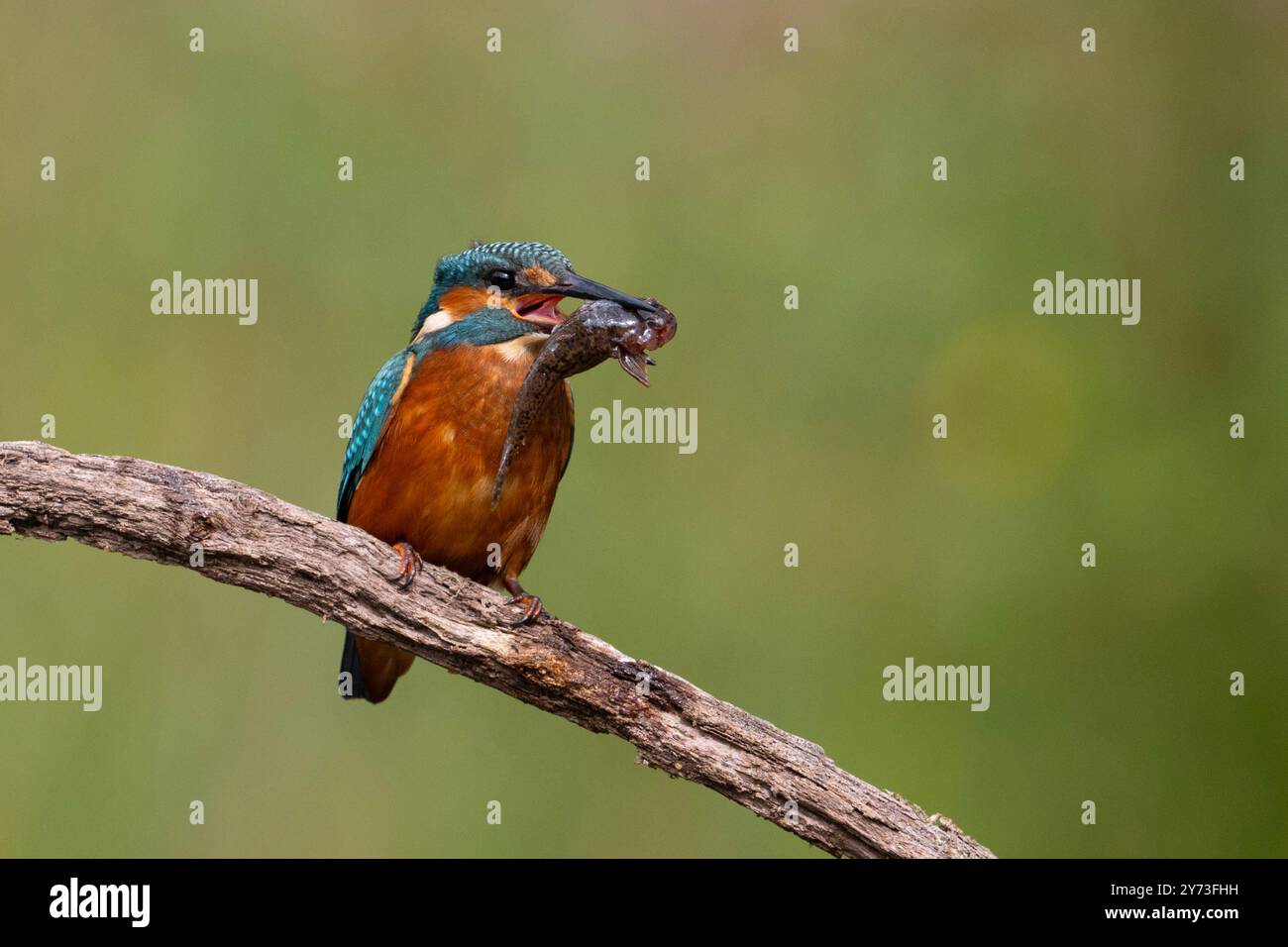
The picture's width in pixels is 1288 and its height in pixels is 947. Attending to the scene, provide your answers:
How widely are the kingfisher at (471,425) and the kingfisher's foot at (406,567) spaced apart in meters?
0.06

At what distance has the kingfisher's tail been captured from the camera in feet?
11.7

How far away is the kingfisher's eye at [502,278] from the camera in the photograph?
3.43 m

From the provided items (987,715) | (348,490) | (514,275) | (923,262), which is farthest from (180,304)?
(987,715)

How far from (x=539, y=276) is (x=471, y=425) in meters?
0.42

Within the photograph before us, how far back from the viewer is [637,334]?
10.0 feet

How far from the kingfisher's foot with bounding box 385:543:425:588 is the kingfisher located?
0.06 metres

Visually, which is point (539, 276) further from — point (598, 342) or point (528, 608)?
point (528, 608)

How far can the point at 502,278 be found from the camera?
11.3ft

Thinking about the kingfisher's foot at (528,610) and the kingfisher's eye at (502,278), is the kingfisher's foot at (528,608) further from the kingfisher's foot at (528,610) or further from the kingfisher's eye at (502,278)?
the kingfisher's eye at (502,278)

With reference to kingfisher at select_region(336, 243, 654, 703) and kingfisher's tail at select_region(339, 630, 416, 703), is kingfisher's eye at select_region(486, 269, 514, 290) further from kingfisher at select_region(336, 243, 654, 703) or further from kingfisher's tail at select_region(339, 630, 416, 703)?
kingfisher's tail at select_region(339, 630, 416, 703)
